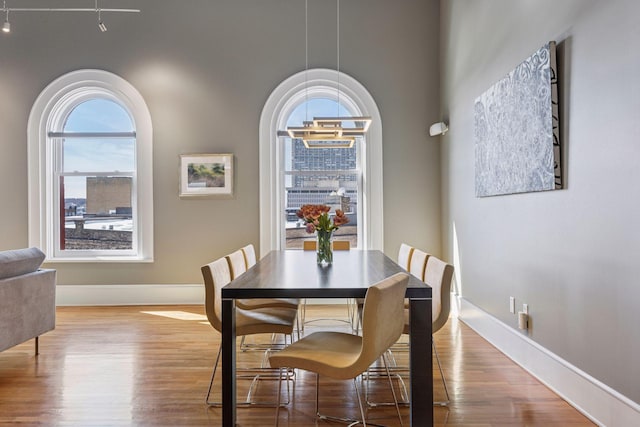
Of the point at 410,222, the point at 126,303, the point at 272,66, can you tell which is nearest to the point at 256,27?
the point at 272,66

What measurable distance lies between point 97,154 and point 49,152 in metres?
0.54

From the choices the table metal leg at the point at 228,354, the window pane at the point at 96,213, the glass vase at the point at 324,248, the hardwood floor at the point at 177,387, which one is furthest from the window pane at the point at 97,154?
the table metal leg at the point at 228,354

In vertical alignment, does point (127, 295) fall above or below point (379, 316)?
below

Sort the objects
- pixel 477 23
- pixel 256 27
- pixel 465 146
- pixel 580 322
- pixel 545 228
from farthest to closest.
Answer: pixel 256 27 < pixel 465 146 < pixel 477 23 < pixel 545 228 < pixel 580 322

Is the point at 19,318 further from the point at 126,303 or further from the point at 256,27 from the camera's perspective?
the point at 256,27

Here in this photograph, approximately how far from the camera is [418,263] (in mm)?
3029

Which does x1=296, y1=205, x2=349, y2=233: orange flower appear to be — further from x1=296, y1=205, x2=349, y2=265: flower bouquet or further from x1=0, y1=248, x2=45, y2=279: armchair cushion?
x1=0, y1=248, x2=45, y2=279: armchair cushion

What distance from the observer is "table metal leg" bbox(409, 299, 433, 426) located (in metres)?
1.98

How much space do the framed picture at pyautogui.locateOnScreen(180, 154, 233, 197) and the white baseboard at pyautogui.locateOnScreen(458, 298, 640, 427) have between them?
3185mm

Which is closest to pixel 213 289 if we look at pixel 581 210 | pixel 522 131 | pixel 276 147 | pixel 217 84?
pixel 581 210

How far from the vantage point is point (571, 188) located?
2.51m

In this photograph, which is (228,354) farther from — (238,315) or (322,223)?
(322,223)

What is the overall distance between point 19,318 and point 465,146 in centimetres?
409

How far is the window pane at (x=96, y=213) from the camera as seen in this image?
5.45m
